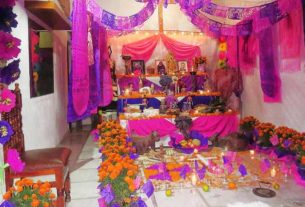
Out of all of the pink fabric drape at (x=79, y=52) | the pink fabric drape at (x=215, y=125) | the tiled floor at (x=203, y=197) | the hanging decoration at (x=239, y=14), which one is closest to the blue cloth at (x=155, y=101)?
the pink fabric drape at (x=215, y=125)

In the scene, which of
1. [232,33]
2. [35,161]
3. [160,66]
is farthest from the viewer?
[160,66]

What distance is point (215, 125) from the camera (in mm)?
5012

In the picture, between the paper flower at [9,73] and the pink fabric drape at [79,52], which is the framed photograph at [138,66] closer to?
the pink fabric drape at [79,52]

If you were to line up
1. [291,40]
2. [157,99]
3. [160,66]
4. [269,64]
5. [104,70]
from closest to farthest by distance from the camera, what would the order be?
[291,40], [269,64], [104,70], [157,99], [160,66]

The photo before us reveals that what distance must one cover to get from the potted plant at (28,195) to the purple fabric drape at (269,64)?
13.0 ft

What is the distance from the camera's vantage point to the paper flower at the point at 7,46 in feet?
6.57

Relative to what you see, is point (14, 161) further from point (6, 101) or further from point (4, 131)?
point (6, 101)

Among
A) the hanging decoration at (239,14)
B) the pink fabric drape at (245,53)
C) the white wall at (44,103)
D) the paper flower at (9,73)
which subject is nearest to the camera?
the paper flower at (9,73)

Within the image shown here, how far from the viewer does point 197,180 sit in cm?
315

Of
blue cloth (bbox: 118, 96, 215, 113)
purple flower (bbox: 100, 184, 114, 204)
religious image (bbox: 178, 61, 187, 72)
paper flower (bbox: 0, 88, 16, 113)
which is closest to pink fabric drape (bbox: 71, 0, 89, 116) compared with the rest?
paper flower (bbox: 0, 88, 16, 113)

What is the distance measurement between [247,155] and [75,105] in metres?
2.77

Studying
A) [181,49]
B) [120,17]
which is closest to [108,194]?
[120,17]

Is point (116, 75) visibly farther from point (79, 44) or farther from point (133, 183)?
point (133, 183)

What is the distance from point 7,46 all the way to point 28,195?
1.17 metres
